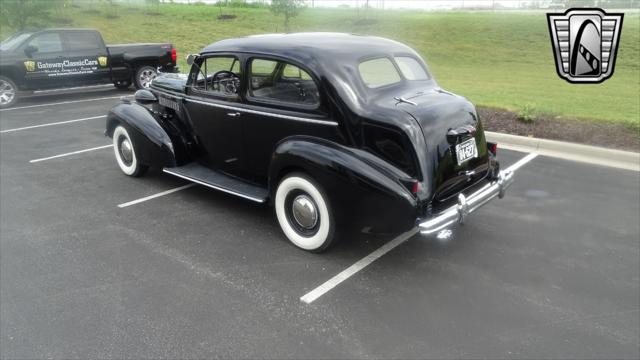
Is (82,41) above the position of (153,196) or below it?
above

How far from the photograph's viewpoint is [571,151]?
6.89 m

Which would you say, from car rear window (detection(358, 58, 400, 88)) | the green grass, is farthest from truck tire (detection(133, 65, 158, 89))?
car rear window (detection(358, 58, 400, 88))

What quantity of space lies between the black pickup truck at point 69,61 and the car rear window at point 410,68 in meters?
8.77

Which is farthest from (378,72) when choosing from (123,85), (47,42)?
(123,85)

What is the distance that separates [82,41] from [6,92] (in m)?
2.26

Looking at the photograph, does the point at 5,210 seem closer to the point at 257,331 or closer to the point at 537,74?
the point at 257,331

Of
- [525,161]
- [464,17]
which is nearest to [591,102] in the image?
[525,161]

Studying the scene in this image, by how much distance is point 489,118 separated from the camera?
27.5 feet

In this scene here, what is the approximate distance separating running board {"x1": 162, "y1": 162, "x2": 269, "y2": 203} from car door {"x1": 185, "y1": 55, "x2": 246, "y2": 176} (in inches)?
3.6

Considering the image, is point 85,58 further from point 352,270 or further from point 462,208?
point 462,208

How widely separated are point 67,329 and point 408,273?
2.55m

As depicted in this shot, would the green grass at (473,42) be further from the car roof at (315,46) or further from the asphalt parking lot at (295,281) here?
the car roof at (315,46)

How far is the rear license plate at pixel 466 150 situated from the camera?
13.0 feet

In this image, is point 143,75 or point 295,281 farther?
point 143,75
